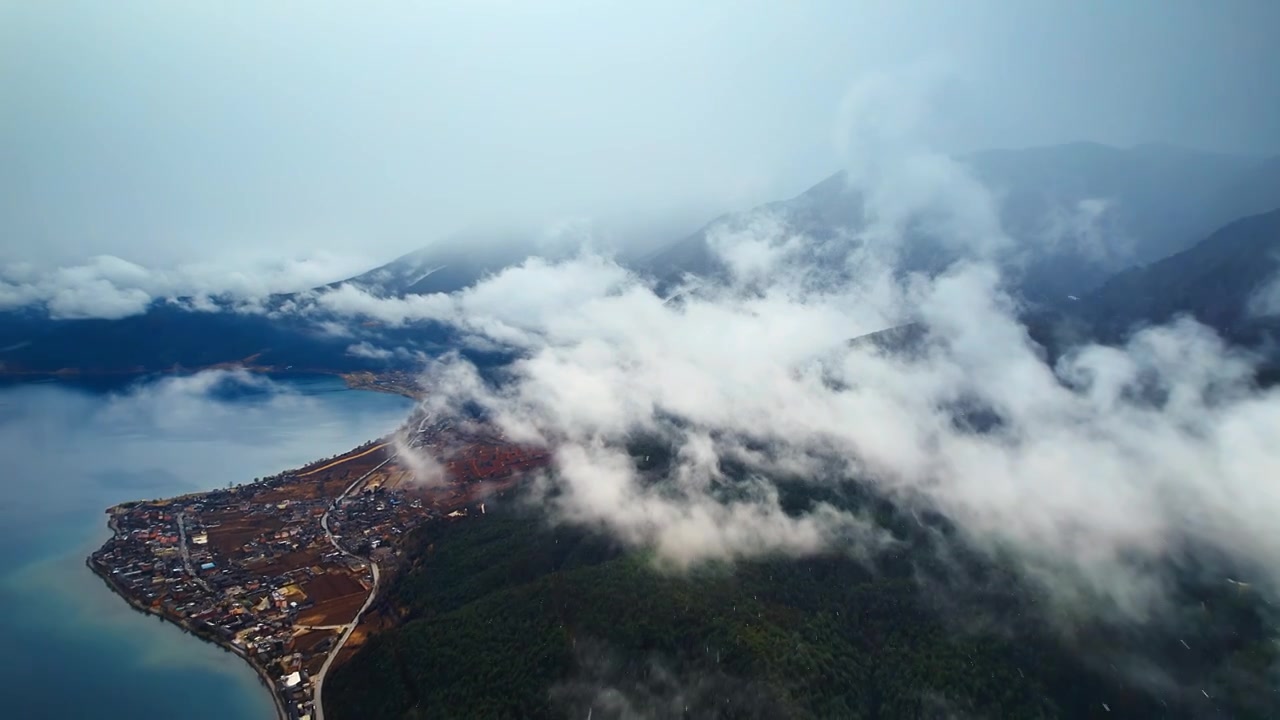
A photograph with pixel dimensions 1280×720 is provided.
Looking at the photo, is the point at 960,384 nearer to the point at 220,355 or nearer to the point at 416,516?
the point at 416,516

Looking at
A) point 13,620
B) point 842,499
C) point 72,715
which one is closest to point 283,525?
point 13,620

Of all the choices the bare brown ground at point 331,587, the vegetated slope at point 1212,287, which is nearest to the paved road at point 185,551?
the bare brown ground at point 331,587

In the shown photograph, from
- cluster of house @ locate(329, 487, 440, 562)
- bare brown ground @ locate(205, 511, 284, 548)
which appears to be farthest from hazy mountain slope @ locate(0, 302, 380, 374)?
bare brown ground @ locate(205, 511, 284, 548)

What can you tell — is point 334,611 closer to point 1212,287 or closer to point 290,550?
point 290,550

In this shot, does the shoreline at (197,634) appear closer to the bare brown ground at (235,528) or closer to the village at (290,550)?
the village at (290,550)

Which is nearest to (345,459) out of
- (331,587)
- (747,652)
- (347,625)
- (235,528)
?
(235,528)

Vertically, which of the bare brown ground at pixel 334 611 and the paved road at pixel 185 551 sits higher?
the paved road at pixel 185 551
